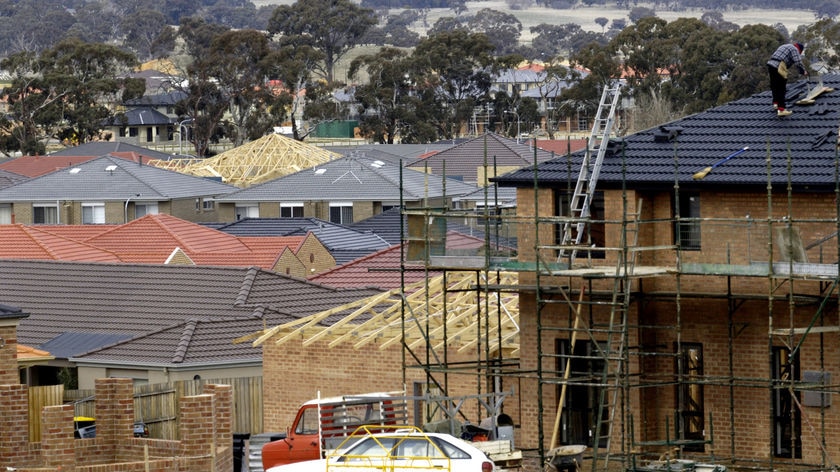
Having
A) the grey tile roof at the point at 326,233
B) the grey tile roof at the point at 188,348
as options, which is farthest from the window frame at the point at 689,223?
the grey tile roof at the point at 326,233

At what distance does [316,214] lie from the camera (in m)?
84.2

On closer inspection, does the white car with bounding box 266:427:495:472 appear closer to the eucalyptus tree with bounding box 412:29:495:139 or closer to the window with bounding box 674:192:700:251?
the window with bounding box 674:192:700:251

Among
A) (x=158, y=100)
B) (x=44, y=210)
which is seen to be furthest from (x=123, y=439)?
(x=158, y=100)

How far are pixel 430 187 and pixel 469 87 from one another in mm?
59478

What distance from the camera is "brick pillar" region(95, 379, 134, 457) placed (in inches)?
981

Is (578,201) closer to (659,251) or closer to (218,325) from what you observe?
(659,251)

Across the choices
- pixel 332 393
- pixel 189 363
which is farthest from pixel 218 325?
pixel 332 393

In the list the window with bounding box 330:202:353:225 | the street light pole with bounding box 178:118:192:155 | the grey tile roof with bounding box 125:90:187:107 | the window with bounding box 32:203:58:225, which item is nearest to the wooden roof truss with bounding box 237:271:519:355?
the window with bounding box 330:202:353:225

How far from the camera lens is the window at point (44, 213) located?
82.6 m

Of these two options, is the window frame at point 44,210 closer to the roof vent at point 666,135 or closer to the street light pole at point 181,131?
the street light pole at point 181,131

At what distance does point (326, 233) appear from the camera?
66250 millimetres

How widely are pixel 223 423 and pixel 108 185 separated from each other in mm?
58516

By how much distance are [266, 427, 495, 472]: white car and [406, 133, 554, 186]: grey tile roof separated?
63.1 metres

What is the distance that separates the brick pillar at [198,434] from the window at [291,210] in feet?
197
